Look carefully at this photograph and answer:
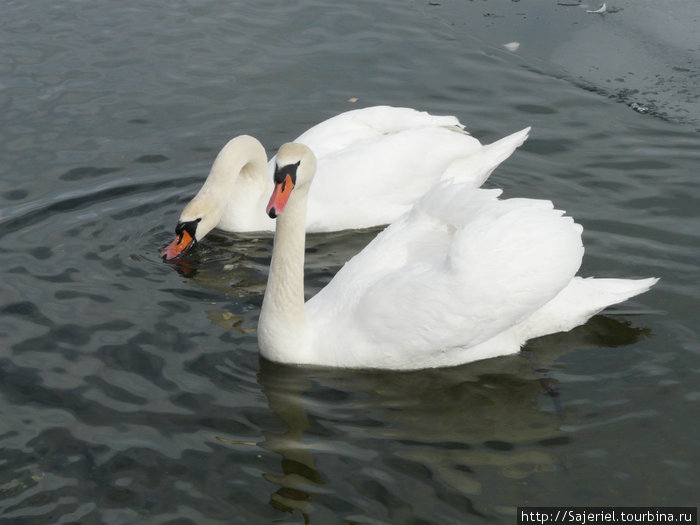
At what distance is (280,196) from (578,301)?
1978 mm

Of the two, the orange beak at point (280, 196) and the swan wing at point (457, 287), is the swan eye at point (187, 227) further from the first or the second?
the orange beak at point (280, 196)

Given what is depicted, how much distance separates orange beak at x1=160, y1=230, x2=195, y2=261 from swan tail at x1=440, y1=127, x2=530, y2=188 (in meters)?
2.02

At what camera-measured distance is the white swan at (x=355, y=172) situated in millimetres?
8273

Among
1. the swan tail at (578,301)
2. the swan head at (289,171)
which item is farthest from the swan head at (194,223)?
the swan tail at (578,301)

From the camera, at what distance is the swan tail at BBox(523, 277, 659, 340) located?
654 centimetres

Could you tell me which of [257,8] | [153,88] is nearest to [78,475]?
[153,88]

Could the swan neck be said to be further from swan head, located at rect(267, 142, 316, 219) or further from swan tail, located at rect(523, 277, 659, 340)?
swan tail, located at rect(523, 277, 659, 340)

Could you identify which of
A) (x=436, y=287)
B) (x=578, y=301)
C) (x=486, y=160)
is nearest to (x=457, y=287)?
(x=436, y=287)

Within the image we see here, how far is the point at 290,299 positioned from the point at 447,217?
1124 millimetres

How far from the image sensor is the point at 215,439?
5730mm

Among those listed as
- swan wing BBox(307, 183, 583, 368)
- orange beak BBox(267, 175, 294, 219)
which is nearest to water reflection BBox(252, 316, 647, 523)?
swan wing BBox(307, 183, 583, 368)

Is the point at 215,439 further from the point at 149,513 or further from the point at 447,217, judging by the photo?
the point at 447,217

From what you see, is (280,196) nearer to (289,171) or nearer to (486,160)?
(289,171)

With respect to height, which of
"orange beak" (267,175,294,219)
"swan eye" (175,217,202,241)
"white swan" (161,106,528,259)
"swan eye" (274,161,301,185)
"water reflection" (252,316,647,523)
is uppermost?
"swan eye" (274,161,301,185)
